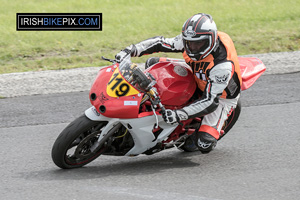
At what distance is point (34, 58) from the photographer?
1042cm

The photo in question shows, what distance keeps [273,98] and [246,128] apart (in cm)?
129

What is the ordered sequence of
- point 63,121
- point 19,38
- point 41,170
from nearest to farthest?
point 41,170 < point 63,121 < point 19,38

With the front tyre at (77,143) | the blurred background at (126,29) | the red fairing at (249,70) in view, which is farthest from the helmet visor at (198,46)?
the blurred background at (126,29)

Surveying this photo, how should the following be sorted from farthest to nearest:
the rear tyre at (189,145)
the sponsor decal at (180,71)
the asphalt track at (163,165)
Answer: the rear tyre at (189,145), the sponsor decal at (180,71), the asphalt track at (163,165)

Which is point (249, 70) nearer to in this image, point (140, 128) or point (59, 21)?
point (140, 128)

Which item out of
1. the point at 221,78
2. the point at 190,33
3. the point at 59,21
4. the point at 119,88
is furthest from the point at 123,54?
the point at 59,21

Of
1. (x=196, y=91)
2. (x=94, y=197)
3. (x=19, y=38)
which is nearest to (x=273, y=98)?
(x=196, y=91)

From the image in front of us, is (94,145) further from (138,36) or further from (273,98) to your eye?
(138,36)

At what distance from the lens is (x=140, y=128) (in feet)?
17.8

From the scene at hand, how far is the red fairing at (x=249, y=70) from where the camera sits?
19.5ft

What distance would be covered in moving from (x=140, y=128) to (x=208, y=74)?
2.72 ft

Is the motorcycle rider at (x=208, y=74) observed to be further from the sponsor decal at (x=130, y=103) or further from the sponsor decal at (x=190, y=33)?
the sponsor decal at (x=130, y=103)

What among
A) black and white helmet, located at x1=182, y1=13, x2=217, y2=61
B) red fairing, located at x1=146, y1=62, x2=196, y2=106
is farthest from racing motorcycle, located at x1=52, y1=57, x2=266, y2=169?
black and white helmet, located at x1=182, y1=13, x2=217, y2=61

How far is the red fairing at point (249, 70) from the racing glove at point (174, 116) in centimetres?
82
